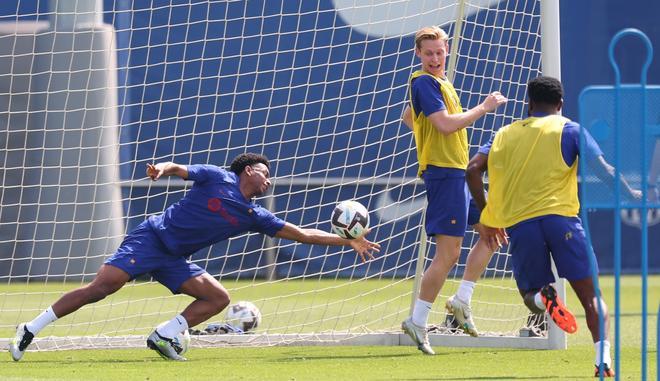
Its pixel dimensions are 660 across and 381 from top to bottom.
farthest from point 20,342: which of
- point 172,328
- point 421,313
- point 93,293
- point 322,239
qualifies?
point 421,313

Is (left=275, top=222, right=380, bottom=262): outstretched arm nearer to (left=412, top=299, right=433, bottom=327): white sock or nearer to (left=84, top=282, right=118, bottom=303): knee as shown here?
(left=412, top=299, right=433, bottom=327): white sock

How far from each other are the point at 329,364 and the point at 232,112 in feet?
13.6

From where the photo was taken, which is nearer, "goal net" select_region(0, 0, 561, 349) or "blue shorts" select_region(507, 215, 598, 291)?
"blue shorts" select_region(507, 215, 598, 291)

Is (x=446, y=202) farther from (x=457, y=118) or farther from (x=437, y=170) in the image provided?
(x=457, y=118)

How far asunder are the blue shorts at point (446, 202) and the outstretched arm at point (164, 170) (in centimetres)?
148

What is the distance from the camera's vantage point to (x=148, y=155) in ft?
40.0

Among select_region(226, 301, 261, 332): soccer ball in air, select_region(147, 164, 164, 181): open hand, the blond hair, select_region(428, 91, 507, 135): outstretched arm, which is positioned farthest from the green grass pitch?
the blond hair

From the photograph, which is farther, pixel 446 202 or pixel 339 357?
pixel 339 357

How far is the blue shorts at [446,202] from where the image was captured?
812 centimetres

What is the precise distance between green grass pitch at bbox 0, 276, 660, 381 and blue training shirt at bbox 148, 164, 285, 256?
729 mm

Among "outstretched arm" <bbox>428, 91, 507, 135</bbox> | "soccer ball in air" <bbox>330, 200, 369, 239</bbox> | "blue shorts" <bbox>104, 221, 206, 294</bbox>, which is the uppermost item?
"outstretched arm" <bbox>428, 91, 507, 135</bbox>

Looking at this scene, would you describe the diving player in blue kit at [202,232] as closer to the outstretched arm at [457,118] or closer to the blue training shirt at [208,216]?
the blue training shirt at [208,216]

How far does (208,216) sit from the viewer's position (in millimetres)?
8234

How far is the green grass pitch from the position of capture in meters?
7.05
